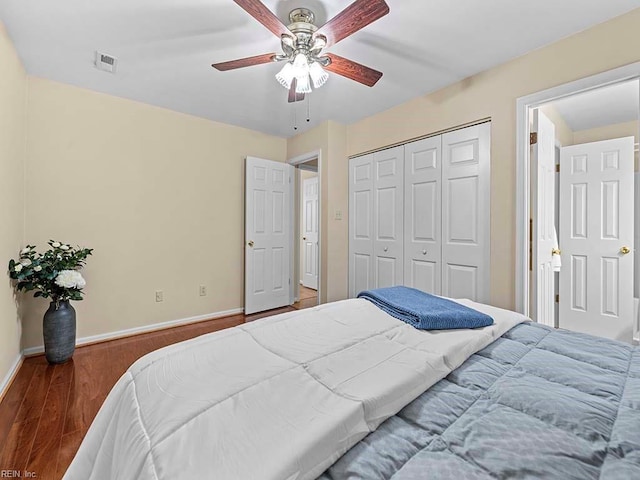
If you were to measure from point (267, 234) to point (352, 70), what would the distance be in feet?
7.90

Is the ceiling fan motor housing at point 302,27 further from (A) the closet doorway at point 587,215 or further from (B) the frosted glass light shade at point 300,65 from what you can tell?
(A) the closet doorway at point 587,215

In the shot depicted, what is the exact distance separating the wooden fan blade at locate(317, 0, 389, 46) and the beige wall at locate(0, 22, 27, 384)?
6.83 ft

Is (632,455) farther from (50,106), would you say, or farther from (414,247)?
(50,106)

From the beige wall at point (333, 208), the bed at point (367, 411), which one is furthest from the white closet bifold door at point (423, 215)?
the bed at point (367, 411)

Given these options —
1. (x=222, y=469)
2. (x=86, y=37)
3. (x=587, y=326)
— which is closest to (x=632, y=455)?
(x=222, y=469)

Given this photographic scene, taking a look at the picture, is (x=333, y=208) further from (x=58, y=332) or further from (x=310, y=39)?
(x=58, y=332)

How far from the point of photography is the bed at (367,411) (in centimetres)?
59

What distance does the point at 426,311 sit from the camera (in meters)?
Result: 1.34

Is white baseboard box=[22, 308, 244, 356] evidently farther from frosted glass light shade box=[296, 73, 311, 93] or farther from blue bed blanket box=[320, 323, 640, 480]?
blue bed blanket box=[320, 323, 640, 480]

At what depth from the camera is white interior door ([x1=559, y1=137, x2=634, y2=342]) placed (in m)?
2.70

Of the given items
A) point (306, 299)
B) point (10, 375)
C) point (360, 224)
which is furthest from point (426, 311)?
point (306, 299)

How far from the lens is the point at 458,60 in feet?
7.54

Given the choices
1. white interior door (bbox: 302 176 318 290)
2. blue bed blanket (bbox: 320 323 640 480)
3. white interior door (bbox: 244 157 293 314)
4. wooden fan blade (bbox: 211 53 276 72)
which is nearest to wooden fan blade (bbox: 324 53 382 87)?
wooden fan blade (bbox: 211 53 276 72)

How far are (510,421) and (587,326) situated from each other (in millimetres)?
3079
